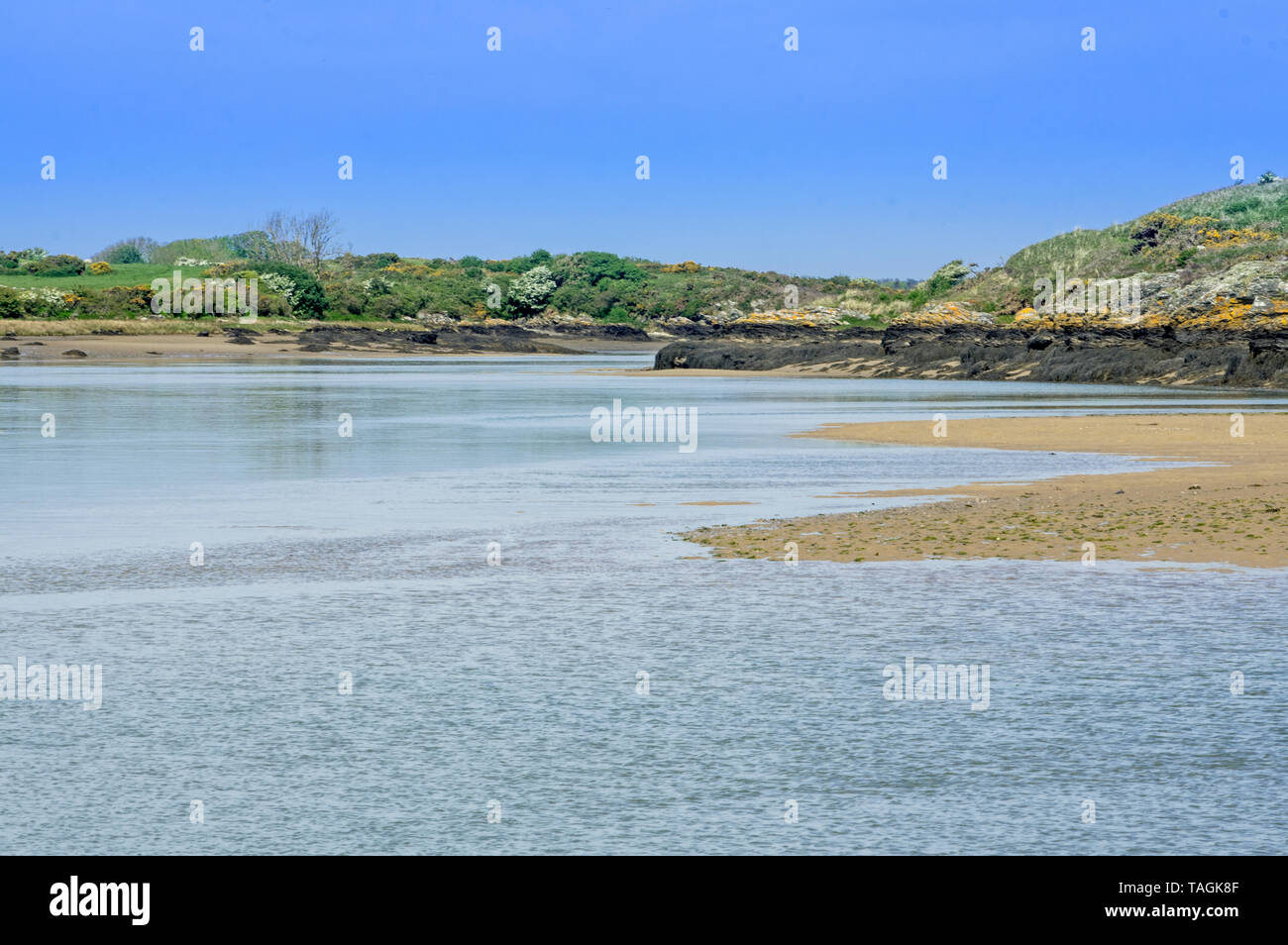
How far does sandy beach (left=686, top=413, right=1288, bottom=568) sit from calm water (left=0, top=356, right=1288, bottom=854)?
0.72 m

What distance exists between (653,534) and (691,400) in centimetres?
3106

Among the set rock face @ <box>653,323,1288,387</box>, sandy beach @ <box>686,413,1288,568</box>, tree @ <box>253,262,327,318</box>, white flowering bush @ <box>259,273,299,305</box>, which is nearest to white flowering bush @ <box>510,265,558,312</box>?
tree @ <box>253,262,327,318</box>

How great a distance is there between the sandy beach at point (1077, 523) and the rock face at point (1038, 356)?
1342 inches

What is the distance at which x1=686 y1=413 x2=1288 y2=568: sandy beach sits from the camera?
1336 cm

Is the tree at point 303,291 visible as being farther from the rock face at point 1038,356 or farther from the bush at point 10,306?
the rock face at point 1038,356

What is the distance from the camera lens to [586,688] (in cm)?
823

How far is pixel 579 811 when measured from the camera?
614cm

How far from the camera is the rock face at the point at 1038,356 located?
56156 millimetres

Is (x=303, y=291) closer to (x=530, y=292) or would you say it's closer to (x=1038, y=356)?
(x=530, y=292)

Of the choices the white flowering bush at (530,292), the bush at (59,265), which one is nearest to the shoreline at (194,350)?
the white flowering bush at (530,292)

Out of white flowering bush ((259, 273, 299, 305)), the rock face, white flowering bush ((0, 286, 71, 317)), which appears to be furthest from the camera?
white flowering bush ((259, 273, 299, 305))

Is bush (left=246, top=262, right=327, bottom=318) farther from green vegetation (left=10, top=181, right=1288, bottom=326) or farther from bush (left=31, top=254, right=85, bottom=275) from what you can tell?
bush (left=31, top=254, right=85, bottom=275)
